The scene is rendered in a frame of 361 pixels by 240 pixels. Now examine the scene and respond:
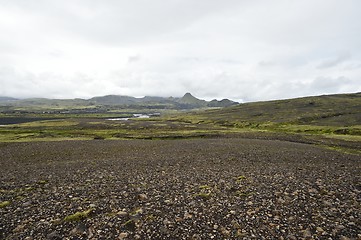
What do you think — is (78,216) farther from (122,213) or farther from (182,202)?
(182,202)

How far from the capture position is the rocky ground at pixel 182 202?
12.1 meters

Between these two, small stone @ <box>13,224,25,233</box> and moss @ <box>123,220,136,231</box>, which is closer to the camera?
small stone @ <box>13,224,25,233</box>

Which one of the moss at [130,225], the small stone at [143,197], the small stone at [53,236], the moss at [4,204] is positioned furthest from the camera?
the small stone at [143,197]

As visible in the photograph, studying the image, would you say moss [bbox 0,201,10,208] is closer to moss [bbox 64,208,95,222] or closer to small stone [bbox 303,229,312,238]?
moss [bbox 64,208,95,222]

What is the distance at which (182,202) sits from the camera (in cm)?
1603

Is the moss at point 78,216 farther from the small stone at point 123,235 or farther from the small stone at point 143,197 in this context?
the small stone at point 143,197

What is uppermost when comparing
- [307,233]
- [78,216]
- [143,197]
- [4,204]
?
[307,233]

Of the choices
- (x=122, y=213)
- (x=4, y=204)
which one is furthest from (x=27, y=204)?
(x=122, y=213)

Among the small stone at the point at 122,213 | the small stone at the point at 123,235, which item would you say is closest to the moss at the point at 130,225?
the small stone at the point at 123,235

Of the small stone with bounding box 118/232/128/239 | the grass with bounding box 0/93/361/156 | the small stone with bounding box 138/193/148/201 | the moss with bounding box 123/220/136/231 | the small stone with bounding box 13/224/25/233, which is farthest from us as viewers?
the grass with bounding box 0/93/361/156

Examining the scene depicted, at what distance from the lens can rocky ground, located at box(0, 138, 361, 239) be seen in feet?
39.8

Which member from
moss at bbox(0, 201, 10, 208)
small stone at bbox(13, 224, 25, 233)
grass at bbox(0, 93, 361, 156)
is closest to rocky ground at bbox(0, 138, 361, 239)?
small stone at bbox(13, 224, 25, 233)

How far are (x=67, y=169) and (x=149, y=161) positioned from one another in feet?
34.4

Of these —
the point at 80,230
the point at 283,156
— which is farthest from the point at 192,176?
the point at 283,156
